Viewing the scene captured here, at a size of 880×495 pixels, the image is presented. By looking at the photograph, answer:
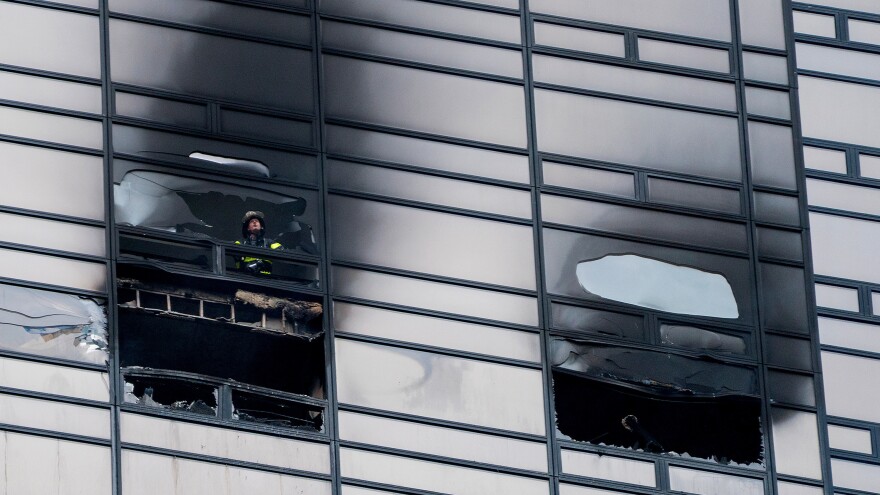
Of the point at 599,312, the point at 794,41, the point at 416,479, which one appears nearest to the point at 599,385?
the point at 599,312

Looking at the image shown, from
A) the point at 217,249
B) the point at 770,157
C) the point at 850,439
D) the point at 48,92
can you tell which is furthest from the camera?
the point at 770,157

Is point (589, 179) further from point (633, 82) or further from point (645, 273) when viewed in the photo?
point (633, 82)

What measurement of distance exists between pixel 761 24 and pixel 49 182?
8.88m

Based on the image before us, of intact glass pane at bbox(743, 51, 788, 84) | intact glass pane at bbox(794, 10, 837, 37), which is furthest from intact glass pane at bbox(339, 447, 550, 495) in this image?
intact glass pane at bbox(794, 10, 837, 37)

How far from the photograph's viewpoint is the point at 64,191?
80.2 ft

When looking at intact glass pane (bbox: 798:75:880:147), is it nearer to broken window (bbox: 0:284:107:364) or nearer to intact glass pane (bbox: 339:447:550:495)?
intact glass pane (bbox: 339:447:550:495)

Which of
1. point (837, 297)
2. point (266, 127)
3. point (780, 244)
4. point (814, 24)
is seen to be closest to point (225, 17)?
point (266, 127)

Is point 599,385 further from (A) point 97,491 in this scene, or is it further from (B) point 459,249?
(A) point 97,491

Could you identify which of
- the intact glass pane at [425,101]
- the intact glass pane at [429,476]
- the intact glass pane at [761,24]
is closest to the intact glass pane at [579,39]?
the intact glass pane at [425,101]

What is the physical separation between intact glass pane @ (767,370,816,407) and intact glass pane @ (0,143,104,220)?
792cm

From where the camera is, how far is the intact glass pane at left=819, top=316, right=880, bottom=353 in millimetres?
26703

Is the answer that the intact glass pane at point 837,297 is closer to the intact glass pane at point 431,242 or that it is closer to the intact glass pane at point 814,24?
the intact glass pane at point 814,24

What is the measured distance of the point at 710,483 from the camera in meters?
25.8

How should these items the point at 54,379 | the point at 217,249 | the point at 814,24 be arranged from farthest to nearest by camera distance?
the point at 814,24, the point at 217,249, the point at 54,379
